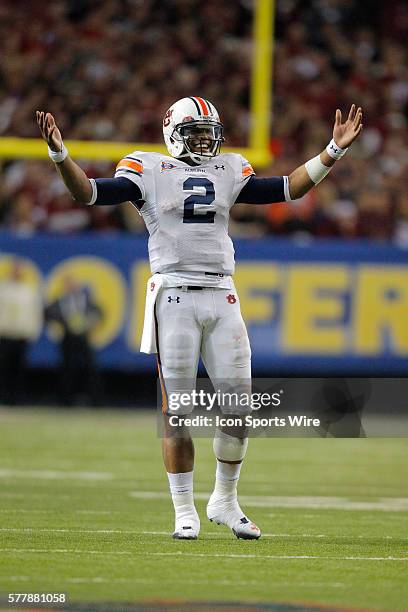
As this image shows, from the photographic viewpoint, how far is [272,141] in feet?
49.6

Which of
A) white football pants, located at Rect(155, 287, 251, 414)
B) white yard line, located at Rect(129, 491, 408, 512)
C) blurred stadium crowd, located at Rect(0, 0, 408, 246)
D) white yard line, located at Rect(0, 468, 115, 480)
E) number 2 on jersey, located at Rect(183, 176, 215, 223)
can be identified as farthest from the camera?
blurred stadium crowd, located at Rect(0, 0, 408, 246)

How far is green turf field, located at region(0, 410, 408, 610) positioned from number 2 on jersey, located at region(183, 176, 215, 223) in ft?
4.46

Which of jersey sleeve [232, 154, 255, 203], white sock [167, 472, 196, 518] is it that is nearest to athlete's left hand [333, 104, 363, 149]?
jersey sleeve [232, 154, 255, 203]

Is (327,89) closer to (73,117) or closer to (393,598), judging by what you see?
(73,117)

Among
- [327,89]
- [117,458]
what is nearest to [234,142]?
[327,89]

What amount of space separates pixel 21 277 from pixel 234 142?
8.49 feet

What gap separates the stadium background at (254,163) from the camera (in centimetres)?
1438

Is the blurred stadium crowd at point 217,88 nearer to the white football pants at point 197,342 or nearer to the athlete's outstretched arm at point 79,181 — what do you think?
the athlete's outstretched arm at point 79,181

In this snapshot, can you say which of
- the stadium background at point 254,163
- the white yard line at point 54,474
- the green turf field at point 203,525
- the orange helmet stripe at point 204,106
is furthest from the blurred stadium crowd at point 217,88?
the orange helmet stripe at point 204,106

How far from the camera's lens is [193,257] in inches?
243

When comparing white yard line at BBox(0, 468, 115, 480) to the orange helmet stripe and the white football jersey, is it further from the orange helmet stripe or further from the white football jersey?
the orange helmet stripe

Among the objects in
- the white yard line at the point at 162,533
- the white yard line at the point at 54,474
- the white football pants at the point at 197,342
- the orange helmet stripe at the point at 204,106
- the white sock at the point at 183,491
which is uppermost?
the orange helmet stripe at the point at 204,106

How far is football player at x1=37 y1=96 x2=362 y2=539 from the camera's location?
6.11 metres

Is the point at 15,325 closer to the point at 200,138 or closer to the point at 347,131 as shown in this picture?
the point at 200,138
